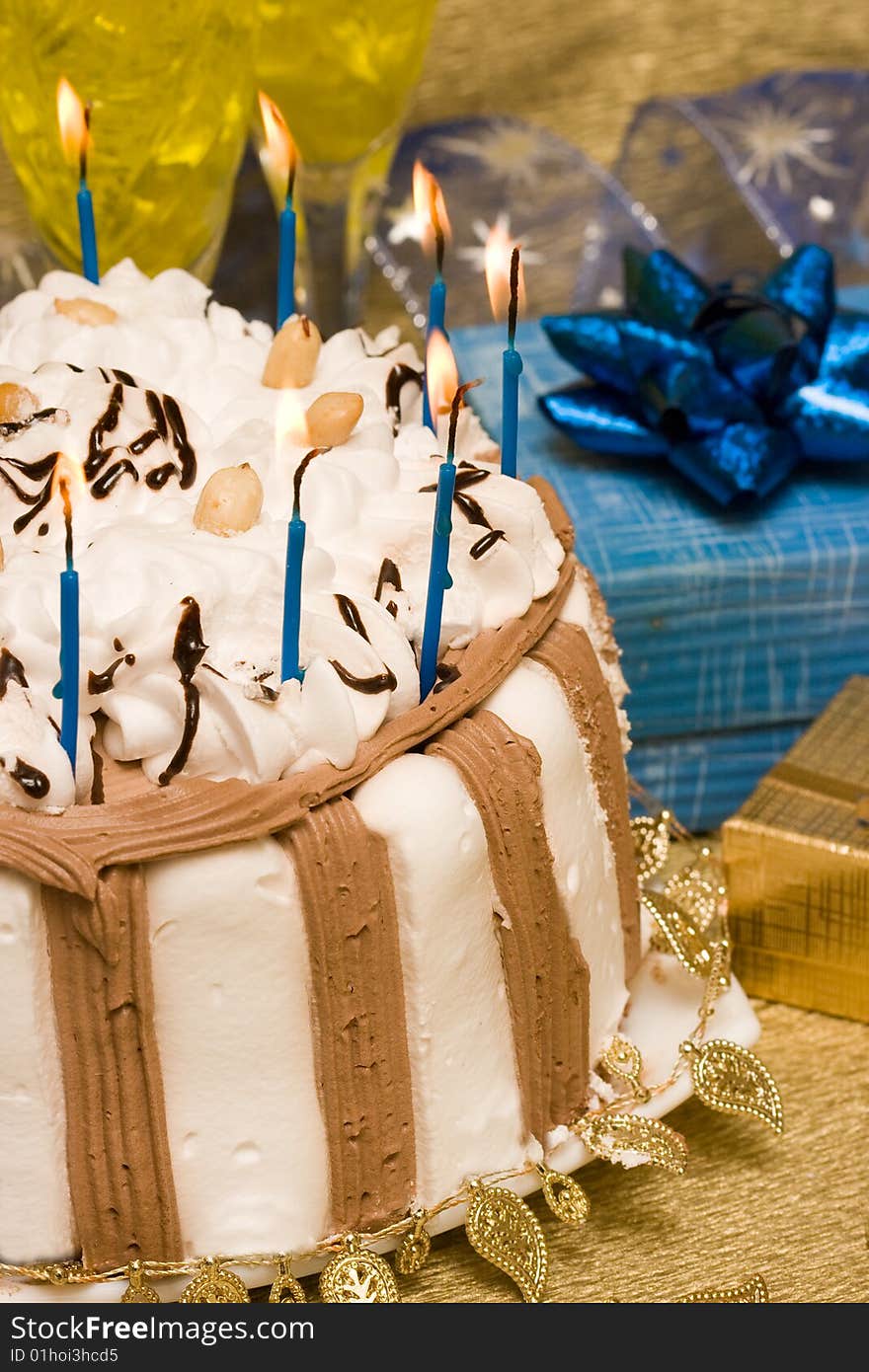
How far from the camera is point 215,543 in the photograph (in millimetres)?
1212

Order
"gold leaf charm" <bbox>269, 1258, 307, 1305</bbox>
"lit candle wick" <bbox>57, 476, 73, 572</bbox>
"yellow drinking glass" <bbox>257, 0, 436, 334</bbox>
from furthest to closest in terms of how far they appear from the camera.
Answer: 1. "yellow drinking glass" <bbox>257, 0, 436, 334</bbox>
2. "gold leaf charm" <bbox>269, 1258, 307, 1305</bbox>
3. "lit candle wick" <bbox>57, 476, 73, 572</bbox>

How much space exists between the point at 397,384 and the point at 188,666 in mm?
379

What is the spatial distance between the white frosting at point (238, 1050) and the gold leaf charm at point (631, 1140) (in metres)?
0.19

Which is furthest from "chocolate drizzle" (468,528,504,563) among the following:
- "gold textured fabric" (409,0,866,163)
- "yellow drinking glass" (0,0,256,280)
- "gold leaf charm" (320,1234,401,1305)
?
"gold textured fabric" (409,0,866,163)

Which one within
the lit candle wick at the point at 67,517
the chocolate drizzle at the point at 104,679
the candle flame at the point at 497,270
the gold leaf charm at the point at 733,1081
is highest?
the candle flame at the point at 497,270

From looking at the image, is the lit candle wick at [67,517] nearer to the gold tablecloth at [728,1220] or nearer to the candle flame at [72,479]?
the candle flame at [72,479]

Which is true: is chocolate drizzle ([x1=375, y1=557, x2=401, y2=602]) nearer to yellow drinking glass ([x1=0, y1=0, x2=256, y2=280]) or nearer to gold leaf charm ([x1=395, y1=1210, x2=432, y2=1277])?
gold leaf charm ([x1=395, y1=1210, x2=432, y2=1277])

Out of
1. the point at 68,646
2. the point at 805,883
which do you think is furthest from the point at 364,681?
the point at 805,883

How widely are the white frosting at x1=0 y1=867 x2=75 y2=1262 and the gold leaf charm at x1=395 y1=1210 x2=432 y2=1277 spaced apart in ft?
0.66

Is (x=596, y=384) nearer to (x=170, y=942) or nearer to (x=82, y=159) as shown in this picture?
(x=82, y=159)

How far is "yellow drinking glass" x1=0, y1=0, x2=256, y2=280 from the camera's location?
5.52 feet

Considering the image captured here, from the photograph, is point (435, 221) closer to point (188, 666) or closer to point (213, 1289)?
point (188, 666)

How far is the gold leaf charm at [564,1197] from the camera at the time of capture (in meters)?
1.23

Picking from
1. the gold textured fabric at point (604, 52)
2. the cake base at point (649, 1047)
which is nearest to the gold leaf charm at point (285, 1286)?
the cake base at point (649, 1047)
